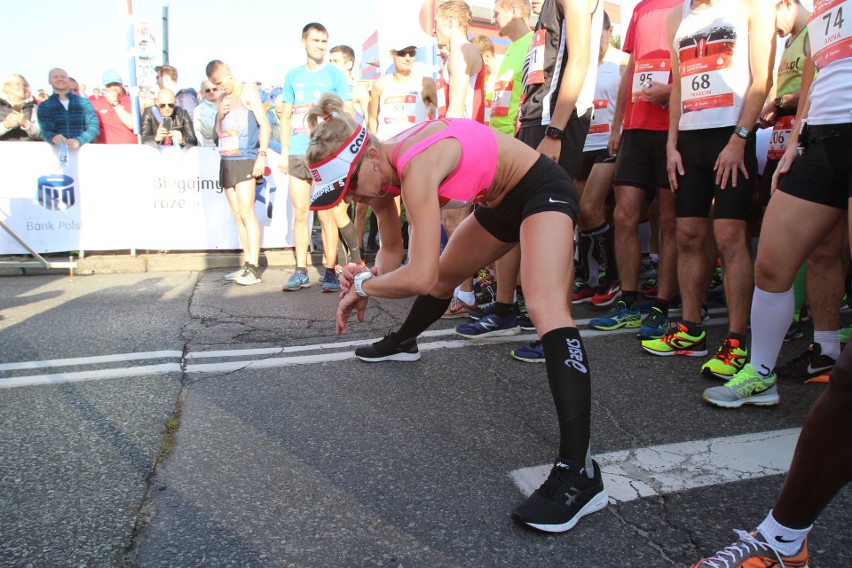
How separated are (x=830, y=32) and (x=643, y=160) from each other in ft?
6.16

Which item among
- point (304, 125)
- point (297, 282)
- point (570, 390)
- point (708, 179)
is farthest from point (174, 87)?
point (570, 390)

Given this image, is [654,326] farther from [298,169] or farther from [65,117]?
[65,117]

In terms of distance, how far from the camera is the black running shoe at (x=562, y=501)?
1890 millimetres

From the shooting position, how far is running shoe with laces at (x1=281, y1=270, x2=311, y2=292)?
594 centimetres

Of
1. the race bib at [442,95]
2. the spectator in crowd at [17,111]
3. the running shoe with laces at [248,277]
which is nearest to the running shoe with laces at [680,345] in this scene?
the race bib at [442,95]

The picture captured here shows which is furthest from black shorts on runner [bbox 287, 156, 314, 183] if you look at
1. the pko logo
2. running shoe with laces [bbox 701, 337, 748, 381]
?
running shoe with laces [bbox 701, 337, 748, 381]

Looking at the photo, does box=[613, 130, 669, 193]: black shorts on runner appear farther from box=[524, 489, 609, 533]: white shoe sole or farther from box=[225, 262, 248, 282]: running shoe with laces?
box=[225, 262, 248, 282]: running shoe with laces

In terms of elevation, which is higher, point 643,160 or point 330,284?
point 643,160

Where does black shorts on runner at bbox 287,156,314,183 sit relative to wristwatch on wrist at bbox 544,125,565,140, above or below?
below

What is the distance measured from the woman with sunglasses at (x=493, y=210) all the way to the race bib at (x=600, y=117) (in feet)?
9.10

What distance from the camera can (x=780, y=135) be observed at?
3895 millimetres

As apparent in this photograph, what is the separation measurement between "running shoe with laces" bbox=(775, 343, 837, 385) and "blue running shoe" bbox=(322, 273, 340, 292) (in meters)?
3.84

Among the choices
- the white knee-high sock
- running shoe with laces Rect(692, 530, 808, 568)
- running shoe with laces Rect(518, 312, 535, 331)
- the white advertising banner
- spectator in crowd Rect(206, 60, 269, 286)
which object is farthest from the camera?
the white advertising banner

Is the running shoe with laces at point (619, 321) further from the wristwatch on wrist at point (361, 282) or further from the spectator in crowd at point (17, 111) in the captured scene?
the spectator in crowd at point (17, 111)
